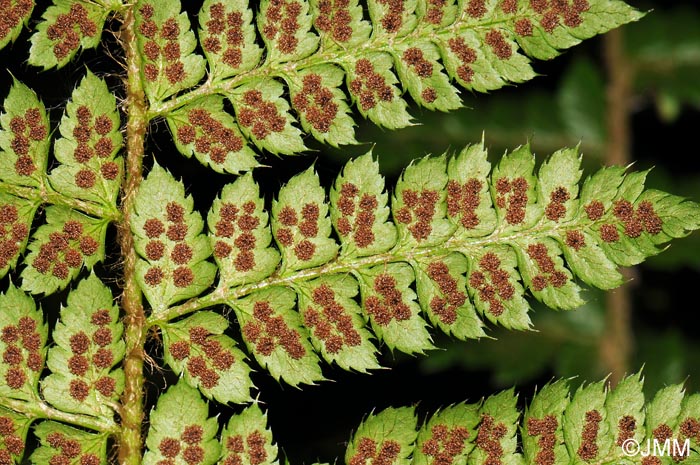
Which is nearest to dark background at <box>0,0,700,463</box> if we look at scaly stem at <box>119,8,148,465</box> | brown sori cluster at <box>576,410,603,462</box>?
scaly stem at <box>119,8,148,465</box>

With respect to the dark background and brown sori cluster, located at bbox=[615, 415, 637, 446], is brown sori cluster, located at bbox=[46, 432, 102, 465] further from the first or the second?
brown sori cluster, located at bbox=[615, 415, 637, 446]

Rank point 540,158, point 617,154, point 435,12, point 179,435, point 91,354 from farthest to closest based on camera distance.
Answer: point 540,158 → point 617,154 → point 435,12 → point 91,354 → point 179,435

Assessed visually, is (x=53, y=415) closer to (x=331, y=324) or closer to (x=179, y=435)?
(x=179, y=435)

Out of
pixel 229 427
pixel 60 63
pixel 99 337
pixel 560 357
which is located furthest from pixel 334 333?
pixel 560 357

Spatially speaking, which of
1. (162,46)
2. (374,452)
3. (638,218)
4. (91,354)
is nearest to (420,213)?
(638,218)

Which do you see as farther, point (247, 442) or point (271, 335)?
point (271, 335)

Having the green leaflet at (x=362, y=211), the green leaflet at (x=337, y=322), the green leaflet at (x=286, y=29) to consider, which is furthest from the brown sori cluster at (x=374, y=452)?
the green leaflet at (x=286, y=29)
